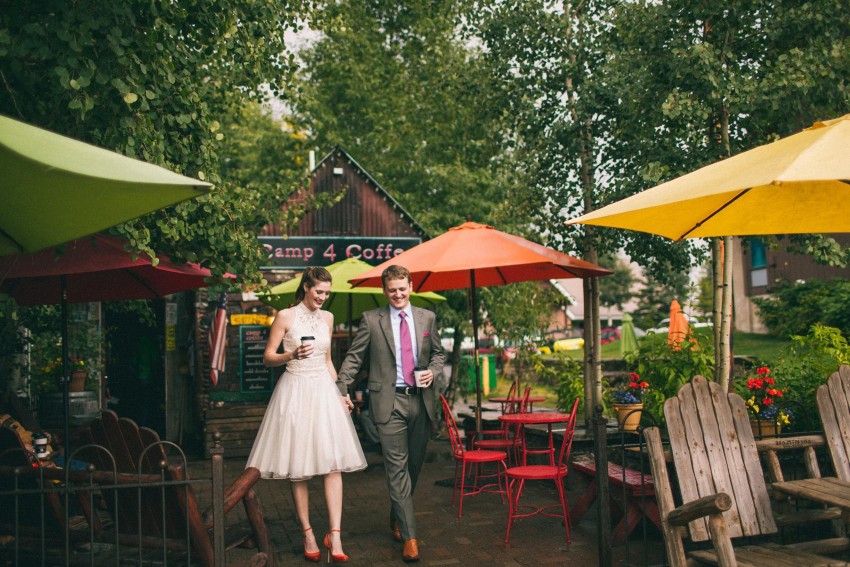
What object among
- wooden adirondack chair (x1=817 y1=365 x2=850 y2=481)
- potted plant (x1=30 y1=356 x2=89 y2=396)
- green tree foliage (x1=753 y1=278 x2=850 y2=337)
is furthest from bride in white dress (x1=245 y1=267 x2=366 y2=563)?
green tree foliage (x1=753 y1=278 x2=850 y2=337)

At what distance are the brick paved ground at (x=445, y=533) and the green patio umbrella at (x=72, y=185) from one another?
7.27ft

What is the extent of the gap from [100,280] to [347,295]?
14.3ft

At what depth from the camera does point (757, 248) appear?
27.7m

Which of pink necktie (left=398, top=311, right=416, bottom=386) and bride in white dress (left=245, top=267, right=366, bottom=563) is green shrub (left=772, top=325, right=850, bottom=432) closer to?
pink necktie (left=398, top=311, right=416, bottom=386)

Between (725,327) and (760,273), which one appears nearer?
(725,327)

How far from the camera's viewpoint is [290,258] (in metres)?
13.6

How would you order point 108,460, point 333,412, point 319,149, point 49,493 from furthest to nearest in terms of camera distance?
point 319,149
point 333,412
point 108,460
point 49,493

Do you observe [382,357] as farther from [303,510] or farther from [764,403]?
[764,403]

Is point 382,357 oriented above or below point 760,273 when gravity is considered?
below

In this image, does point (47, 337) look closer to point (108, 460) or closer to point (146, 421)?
point (146, 421)

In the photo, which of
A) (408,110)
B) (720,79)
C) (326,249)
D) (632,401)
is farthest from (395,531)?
(408,110)

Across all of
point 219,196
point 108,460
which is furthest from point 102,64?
point 108,460

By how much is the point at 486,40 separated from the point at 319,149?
12561 mm

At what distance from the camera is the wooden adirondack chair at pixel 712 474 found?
422 centimetres
